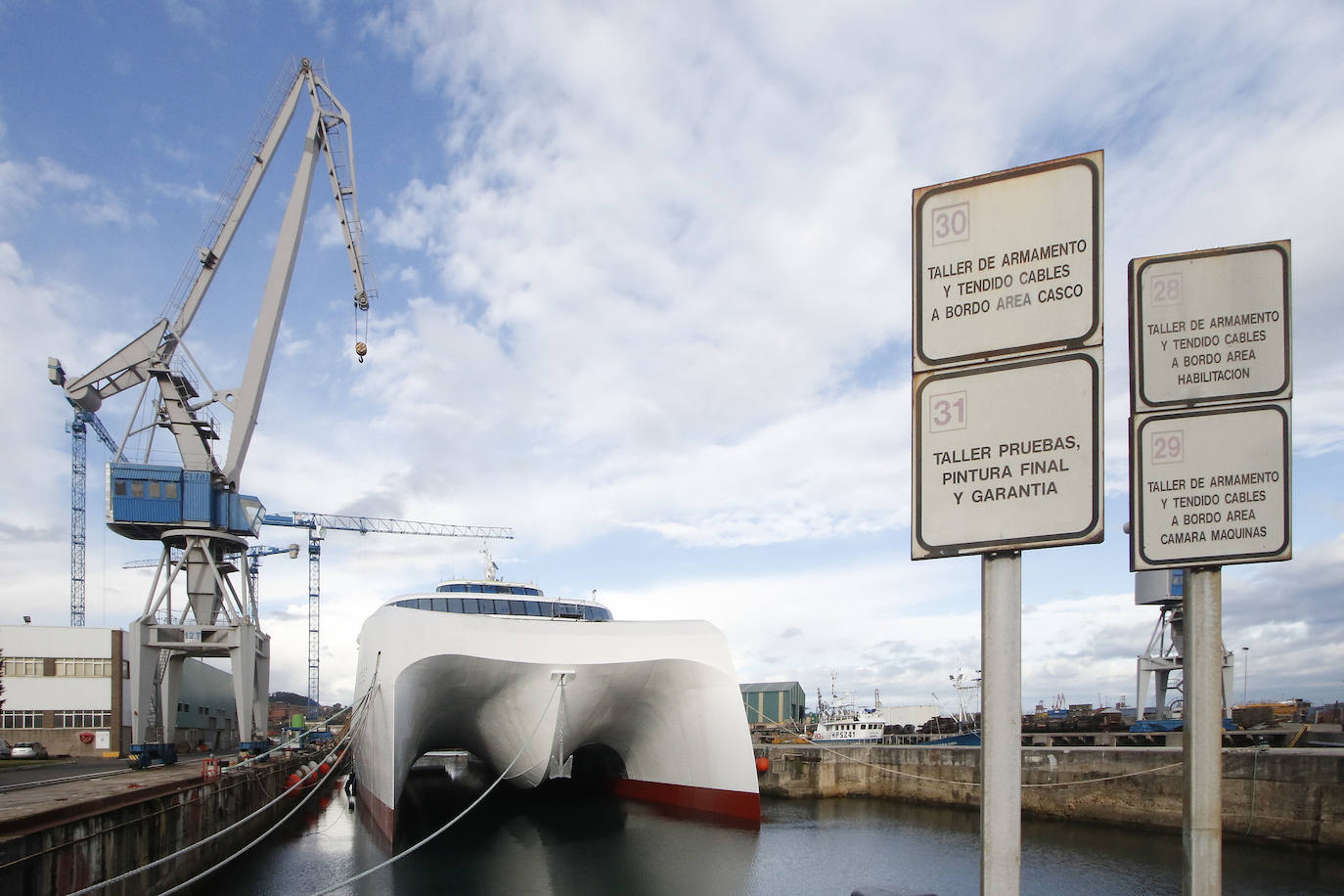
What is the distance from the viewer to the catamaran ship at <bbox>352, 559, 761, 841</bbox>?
742 inches

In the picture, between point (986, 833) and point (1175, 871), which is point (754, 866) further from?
point (986, 833)

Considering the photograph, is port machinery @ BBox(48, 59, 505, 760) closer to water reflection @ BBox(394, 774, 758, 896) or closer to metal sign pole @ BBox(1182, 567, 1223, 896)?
water reflection @ BBox(394, 774, 758, 896)

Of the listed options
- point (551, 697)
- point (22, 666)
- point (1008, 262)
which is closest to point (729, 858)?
point (551, 697)

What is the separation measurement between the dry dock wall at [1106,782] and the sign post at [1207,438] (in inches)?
493

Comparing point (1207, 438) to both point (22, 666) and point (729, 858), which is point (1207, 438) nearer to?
point (729, 858)

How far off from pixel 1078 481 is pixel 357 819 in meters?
28.5

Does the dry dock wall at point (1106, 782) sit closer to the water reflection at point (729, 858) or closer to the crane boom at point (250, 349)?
the water reflection at point (729, 858)

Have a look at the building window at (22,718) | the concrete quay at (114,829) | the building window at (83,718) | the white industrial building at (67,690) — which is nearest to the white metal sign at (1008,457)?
the concrete quay at (114,829)

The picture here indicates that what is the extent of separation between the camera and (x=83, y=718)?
4091 centimetres

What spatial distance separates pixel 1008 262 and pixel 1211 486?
5.93ft

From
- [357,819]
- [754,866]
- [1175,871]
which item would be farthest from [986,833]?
[357,819]

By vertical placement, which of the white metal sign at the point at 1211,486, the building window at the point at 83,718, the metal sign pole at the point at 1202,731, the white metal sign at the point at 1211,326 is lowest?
the building window at the point at 83,718

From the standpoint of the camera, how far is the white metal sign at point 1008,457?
2863 mm

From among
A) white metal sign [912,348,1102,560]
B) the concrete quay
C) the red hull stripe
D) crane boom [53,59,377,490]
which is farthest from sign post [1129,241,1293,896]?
crane boom [53,59,377,490]
